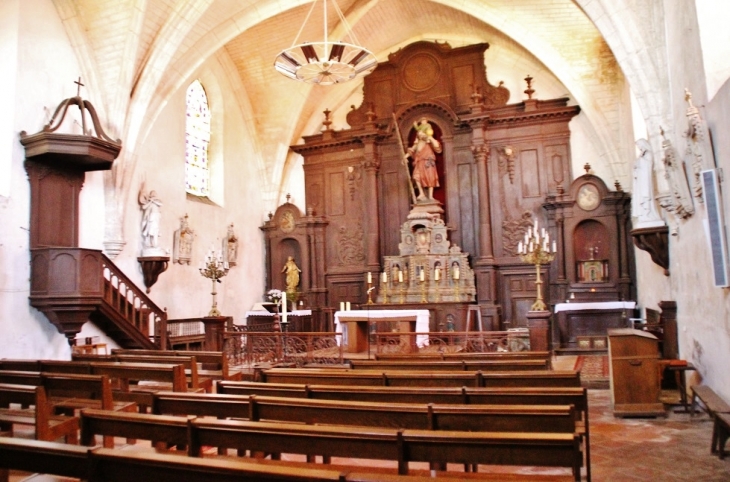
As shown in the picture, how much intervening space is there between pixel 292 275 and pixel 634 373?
1166 centimetres

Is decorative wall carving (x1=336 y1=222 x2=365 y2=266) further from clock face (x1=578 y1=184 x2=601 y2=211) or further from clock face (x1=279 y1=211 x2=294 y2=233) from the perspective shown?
clock face (x1=578 y1=184 x2=601 y2=211)

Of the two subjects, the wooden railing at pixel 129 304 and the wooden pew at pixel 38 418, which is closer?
the wooden pew at pixel 38 418

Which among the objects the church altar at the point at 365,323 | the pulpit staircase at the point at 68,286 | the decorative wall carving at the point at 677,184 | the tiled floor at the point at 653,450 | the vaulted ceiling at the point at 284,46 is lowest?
the tiled floor at the point at 653,450

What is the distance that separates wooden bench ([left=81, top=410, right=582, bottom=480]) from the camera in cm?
287

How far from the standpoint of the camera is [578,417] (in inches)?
186

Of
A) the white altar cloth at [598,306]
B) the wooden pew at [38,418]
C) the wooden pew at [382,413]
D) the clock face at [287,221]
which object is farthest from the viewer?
the clock face at [287,221]

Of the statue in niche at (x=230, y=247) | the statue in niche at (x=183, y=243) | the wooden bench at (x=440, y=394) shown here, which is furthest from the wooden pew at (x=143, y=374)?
the statue in niche at (x=230, y=247)

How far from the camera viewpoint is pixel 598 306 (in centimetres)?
1360

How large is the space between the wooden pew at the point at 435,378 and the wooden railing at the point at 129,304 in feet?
20.9

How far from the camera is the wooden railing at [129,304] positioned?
1109 centimetres

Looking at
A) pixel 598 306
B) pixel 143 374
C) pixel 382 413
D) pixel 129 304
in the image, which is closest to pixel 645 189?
pixel 598 306

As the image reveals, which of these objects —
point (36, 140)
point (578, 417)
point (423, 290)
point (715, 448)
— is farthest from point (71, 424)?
point (423, 290)

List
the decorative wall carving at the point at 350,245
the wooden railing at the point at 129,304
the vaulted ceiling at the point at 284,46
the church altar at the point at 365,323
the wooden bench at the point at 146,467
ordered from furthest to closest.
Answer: the decorative wall carving at the point at 350,245
the vaulted ceiling at the point at 284,46
the wooden railing at the point at 129,304
the church altar at the point at 365,323
the wooden bench at the point at 146,467

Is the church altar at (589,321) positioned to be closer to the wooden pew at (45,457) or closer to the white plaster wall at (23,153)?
the white plaster wall at (23,153)
